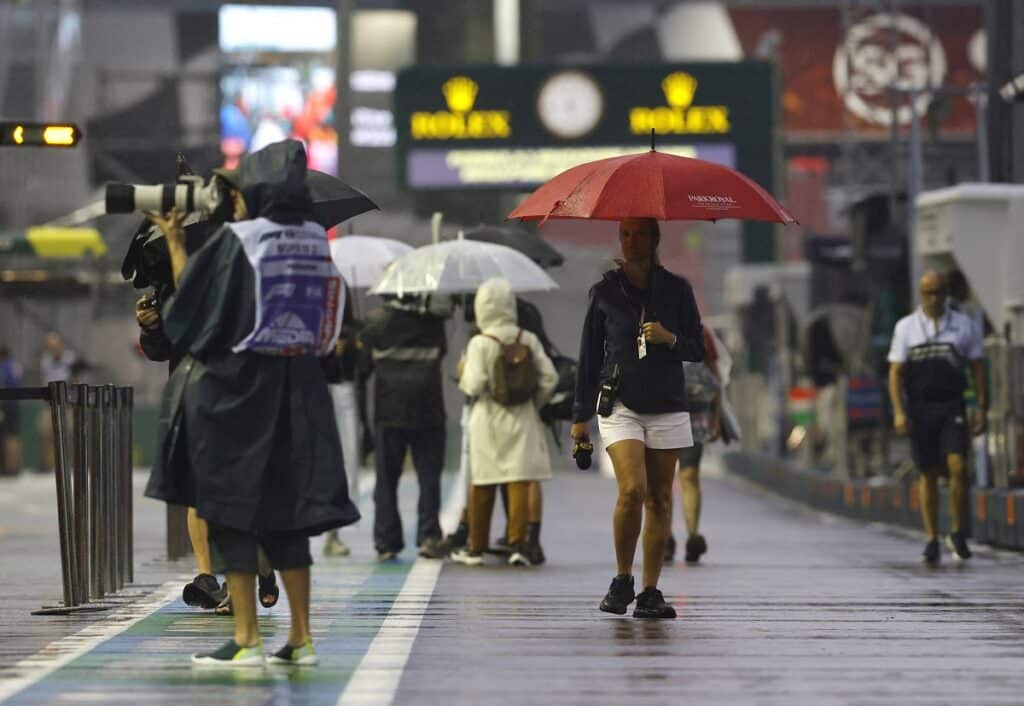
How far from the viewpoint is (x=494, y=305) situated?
15344 mm

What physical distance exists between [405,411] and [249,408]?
22.3 ft

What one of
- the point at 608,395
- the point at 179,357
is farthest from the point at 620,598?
the point at 179,357

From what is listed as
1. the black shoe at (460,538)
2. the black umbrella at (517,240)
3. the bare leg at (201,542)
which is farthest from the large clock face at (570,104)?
the bare leg at (201,542)

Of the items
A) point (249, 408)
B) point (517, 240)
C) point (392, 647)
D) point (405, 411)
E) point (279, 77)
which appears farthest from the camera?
point (279, 77)

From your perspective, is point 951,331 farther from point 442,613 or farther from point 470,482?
point 442,613

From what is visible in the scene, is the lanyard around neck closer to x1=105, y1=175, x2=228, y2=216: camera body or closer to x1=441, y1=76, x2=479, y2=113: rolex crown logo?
x1=105, y1=175, x2=228, y2=216: camera body

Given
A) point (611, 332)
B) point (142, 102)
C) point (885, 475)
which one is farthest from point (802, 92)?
point (611, 332)

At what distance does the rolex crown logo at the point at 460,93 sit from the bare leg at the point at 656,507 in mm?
18067

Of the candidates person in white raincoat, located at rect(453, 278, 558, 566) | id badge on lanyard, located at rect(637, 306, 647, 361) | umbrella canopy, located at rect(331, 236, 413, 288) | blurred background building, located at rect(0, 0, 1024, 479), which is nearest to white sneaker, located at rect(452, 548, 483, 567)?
person in white raincoat, located at rect(453, 278, 558, 566)

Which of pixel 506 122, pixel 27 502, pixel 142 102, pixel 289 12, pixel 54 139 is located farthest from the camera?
pixel 289 12

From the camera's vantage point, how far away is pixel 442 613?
11664 mm

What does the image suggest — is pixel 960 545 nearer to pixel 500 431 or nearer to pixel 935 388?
pixel 935 388

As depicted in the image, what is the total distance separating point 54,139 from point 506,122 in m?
16.1

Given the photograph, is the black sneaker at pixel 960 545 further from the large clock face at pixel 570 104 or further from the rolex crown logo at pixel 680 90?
the rolex crown logo at pixel 680 90
